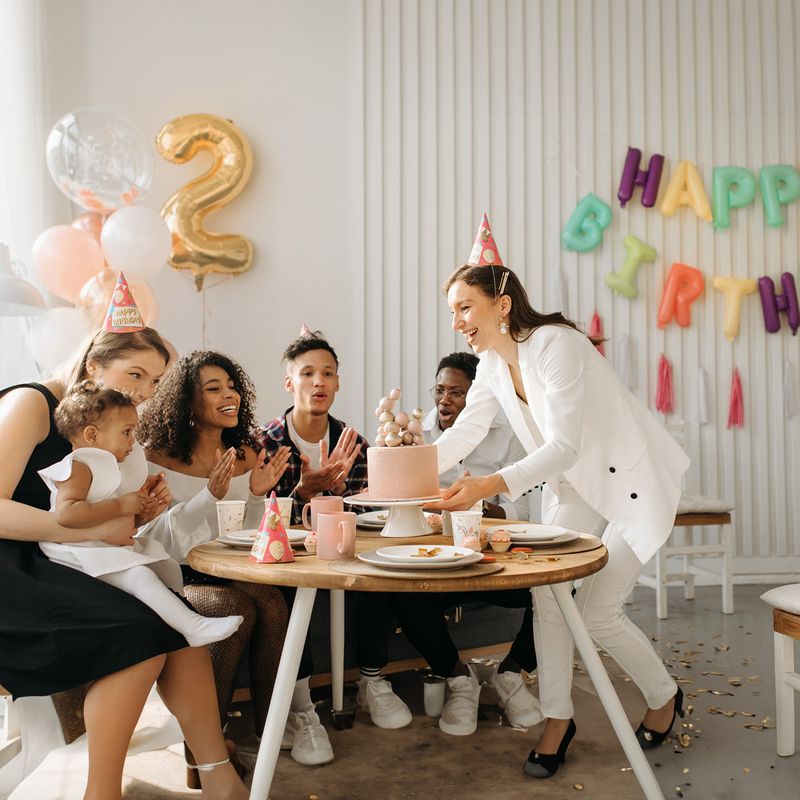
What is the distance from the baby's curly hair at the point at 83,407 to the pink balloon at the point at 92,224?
213cm

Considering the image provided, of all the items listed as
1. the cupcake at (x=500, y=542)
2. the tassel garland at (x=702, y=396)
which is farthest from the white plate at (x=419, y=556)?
the tassel garland at (x=702, y=396)

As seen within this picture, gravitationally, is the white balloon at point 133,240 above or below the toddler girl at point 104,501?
above

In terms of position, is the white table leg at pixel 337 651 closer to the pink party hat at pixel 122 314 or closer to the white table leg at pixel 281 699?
the white table leg at pixel 281 699

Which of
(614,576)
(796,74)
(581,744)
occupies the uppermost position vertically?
(796,74)

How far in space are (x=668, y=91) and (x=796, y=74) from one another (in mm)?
826

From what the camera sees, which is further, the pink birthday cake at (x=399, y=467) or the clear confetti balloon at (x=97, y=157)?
the clear confetti balloon at (x=97, y=157)

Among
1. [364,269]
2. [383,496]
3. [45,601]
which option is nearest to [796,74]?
[364,269]

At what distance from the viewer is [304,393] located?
120 inches

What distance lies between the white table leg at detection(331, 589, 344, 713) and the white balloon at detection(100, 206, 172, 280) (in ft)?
6.30

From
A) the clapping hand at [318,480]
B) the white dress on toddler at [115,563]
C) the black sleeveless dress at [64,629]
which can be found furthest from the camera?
the clapping hand at [318,480]

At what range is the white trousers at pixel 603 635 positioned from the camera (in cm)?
234

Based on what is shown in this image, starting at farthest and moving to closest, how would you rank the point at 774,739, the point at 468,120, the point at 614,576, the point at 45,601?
the point at 468,120, the point at 774,739, the point at 614,576, the point at 45,601

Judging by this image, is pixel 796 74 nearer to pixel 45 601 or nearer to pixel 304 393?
pixel 304 393

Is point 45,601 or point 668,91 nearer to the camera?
point 45,601
